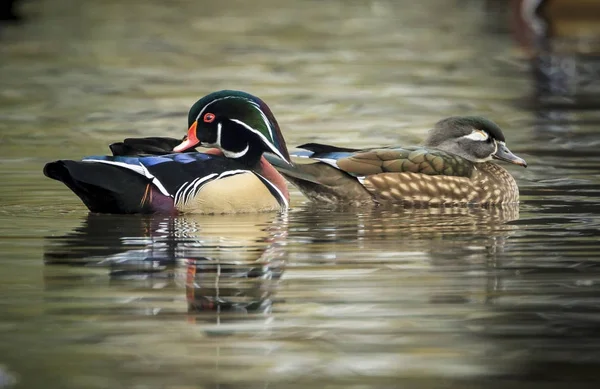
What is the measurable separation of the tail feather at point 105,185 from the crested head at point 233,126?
17.8 inches

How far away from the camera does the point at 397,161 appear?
10688 millimetres

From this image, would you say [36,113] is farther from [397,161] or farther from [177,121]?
[397,161]

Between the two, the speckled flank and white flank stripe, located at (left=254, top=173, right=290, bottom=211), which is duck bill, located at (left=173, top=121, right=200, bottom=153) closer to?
white flank stripe, located at (left=254, top=173, right=290, bottom=211)

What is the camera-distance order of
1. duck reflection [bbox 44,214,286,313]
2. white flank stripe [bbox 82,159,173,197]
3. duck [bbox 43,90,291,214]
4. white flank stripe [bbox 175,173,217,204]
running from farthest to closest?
1. white flank stripe [bbox 175,173,217,204]
2. duck [bbox 43,90,291,214]
3. white flank stripe [bbox 82,159,173,197]
4. duck reflection [bbox 44,214,286,313]

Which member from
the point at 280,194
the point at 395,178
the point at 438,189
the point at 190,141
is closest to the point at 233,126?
the point at 190,141

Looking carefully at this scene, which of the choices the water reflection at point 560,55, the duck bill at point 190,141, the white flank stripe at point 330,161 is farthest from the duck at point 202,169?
the water reflection at point 560,55

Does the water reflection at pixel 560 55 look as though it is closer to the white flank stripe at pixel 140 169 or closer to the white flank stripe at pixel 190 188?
the white flank stripe at pixel 190 188

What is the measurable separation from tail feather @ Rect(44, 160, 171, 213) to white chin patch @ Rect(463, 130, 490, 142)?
96.4 inches

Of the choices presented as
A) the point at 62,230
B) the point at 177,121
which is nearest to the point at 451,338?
the point at 62,230

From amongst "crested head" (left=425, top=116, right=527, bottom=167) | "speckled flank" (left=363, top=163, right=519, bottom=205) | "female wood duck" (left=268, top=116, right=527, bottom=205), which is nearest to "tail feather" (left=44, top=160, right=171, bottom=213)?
"female wood duck" (left=268, top=116, right=527, bottom=205)

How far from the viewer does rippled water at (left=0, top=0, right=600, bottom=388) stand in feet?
19.6

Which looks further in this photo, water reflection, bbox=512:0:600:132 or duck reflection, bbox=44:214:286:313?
water reflection, bbox=512:0:600:132

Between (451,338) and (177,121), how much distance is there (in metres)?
11.0

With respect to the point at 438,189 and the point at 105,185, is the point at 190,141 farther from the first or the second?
the point at 438,189
